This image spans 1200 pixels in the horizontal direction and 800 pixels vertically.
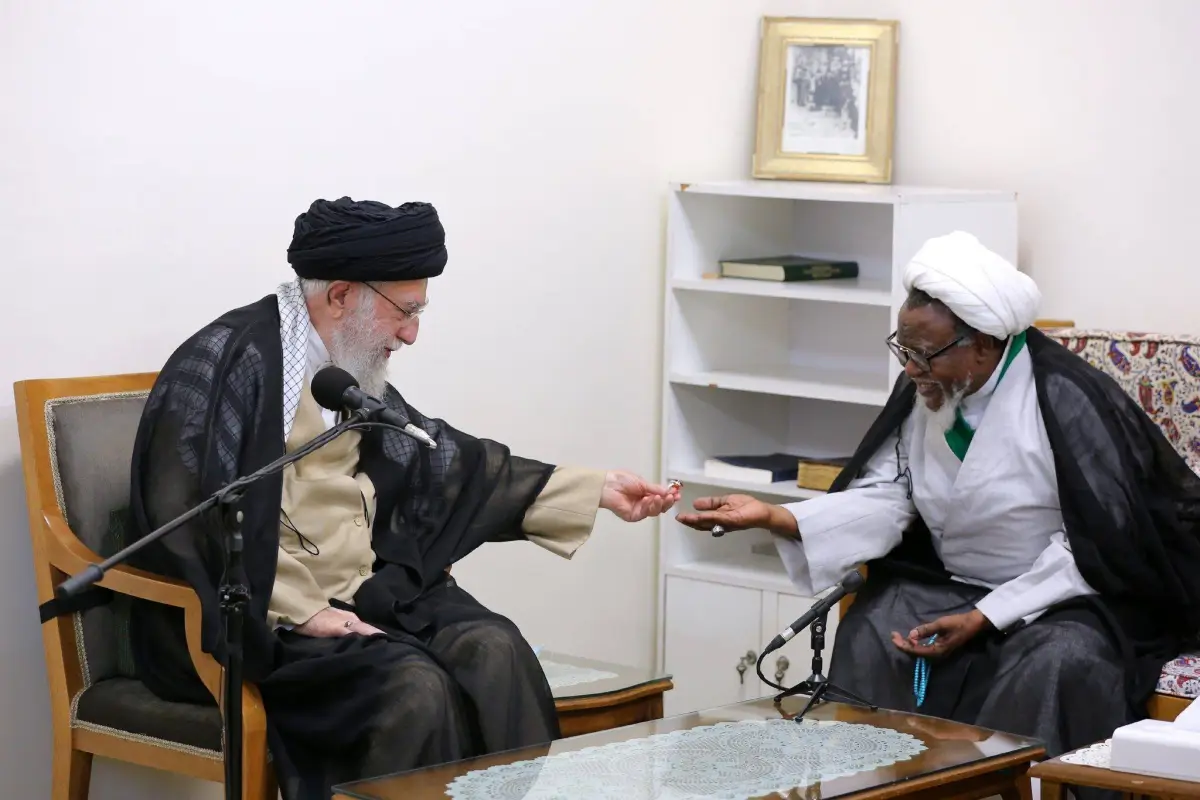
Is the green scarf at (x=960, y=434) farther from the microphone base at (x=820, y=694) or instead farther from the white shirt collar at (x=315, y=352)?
the white shirt collar at (x=315, y=352)

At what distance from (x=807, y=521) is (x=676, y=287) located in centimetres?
129

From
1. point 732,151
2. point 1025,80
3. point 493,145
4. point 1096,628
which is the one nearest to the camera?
point 1096,628

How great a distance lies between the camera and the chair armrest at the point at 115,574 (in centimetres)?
306

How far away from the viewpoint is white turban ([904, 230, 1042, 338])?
3559 millimetres

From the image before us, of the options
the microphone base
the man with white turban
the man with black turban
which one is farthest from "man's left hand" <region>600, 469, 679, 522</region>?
the microphone base

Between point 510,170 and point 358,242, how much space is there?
50.4 inches

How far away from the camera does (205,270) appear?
12.5 ft

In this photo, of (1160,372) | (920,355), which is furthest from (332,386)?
(1160,372)

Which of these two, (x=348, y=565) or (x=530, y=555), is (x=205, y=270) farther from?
(x=530, y=555)

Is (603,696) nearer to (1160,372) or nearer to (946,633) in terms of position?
(946,633)

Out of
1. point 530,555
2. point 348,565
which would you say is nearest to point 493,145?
point 530,555

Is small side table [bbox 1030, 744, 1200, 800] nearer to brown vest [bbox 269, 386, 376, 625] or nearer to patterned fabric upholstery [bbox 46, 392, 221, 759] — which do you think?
brown vest [bbox 269, 386, 376, 625]

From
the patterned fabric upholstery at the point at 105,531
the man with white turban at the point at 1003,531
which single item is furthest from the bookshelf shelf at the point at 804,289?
the patterned fabric upholstery at the point at 105,531

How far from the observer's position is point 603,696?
3627 millimetres
